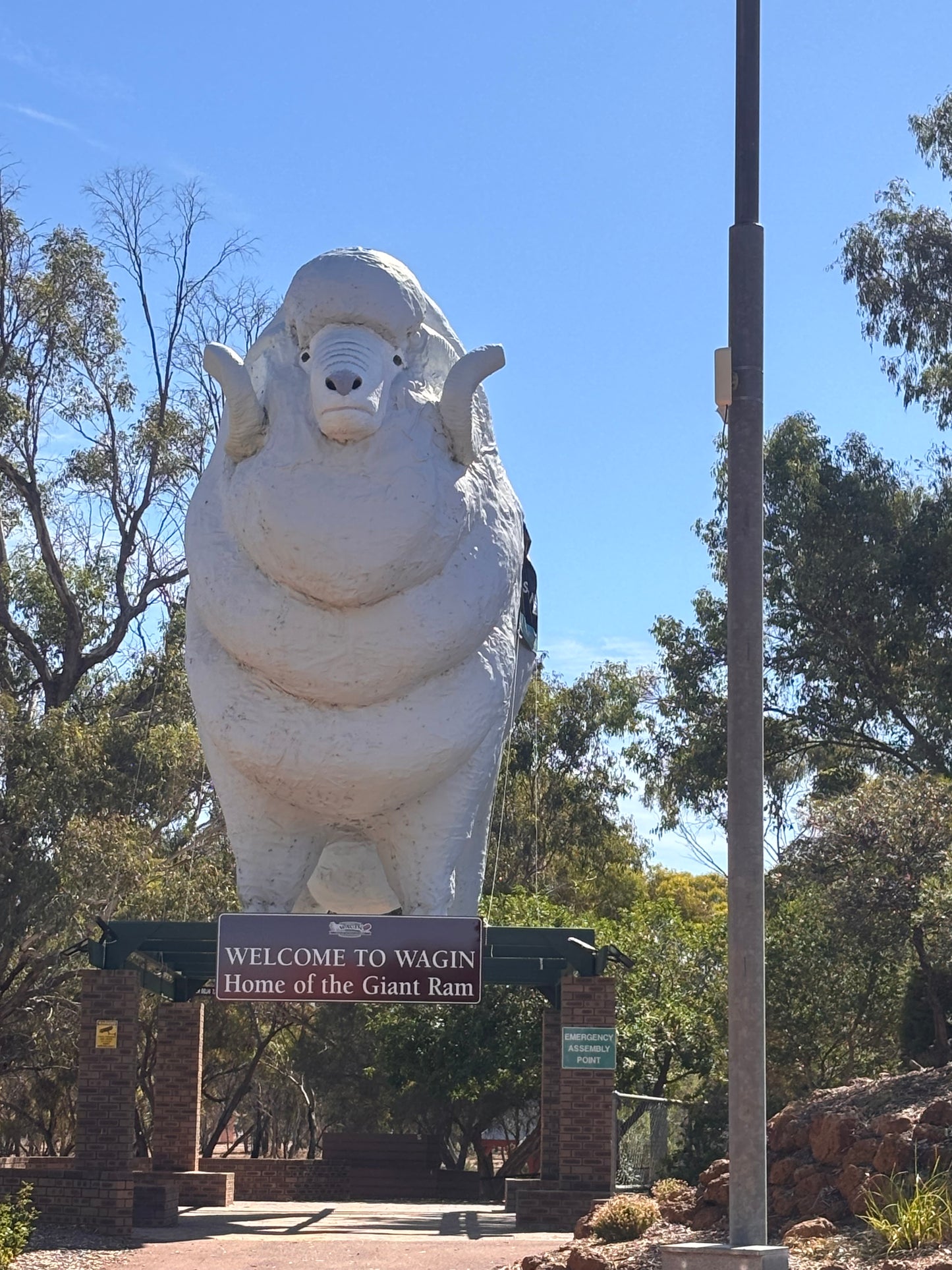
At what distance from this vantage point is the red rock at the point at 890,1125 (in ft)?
26.9

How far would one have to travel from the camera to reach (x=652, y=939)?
2198 cm

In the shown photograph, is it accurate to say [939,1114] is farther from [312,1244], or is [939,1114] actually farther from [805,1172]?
[312,1244]

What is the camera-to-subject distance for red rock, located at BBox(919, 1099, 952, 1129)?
8.15 metres

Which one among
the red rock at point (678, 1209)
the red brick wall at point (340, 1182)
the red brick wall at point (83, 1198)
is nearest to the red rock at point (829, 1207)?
the red rock at point (678, 1209)

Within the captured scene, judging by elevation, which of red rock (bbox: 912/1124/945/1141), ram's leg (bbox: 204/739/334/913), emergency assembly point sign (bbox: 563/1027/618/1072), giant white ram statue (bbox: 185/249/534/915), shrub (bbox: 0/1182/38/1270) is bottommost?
shrub (bbox: 0/1182/38/1270)

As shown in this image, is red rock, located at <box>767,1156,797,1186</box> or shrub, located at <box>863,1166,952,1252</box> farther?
red rock, located at <box>767,1156,797,1186</box>

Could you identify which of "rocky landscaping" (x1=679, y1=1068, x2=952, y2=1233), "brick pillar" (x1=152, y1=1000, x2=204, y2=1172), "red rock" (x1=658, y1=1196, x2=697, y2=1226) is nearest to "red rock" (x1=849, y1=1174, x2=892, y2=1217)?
"rocky landscaping" (x1=679, y1=1068, x2=952, y2=1233)

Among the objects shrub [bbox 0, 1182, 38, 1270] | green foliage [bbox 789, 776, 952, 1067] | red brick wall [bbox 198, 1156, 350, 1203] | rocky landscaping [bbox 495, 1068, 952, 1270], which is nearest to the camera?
rocky landscaping [bbox 495, 1068, 952, 1270]

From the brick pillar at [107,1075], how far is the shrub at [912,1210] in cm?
547

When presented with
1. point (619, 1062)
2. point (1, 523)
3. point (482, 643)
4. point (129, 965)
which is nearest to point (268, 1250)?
point (129, 965)

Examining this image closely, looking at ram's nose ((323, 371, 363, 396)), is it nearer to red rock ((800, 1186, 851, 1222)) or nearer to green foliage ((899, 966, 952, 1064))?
red rock ((800, 1186, 851, 1222))

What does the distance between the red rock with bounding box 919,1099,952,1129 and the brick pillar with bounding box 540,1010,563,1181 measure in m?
4.89

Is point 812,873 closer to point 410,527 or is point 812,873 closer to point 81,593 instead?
point 410,527

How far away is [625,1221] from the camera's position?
8766mm
